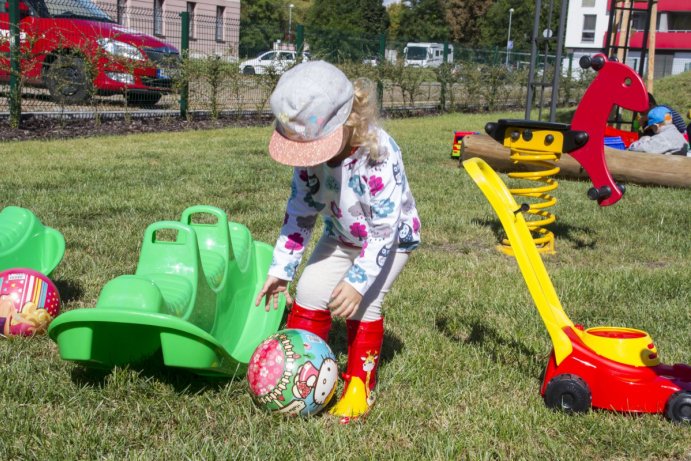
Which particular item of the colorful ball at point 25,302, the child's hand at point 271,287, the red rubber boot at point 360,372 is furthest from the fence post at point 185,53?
the red rubber boot at point 360,372

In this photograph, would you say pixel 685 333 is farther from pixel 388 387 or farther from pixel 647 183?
pixel 647 183

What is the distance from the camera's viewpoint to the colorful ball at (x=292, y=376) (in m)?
2.56

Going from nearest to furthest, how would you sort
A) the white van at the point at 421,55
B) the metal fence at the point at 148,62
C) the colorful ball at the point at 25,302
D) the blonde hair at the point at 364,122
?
the blonde hair at the point at 364,122 < the colorful ball at the point at 25,302 < the metal fence at the point at 148,62 < the white van at the point at 421,55

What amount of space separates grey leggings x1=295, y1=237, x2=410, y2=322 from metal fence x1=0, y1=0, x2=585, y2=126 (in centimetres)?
874

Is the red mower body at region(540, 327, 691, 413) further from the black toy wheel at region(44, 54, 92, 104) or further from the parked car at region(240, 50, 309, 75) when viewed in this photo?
the parked car at region(240, 50, 309, 75)

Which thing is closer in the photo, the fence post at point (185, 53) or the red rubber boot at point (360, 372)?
the red rubber boot at point (360, 372)

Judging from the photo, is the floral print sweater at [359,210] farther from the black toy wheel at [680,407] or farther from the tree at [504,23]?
the tree at [504,23]

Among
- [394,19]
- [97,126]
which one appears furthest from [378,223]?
[394,19]

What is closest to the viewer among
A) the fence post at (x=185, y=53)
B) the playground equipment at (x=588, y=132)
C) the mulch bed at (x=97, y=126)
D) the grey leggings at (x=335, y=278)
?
the grey leggings at (x=335, y=278)

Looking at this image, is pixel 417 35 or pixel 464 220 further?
pixel 417 35

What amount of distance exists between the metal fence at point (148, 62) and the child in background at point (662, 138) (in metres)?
5.24

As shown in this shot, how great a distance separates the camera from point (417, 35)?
77.8 m

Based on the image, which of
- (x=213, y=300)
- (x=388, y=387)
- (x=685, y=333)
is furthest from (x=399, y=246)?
(x=685, y=333)

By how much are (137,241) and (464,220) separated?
8.29ft
